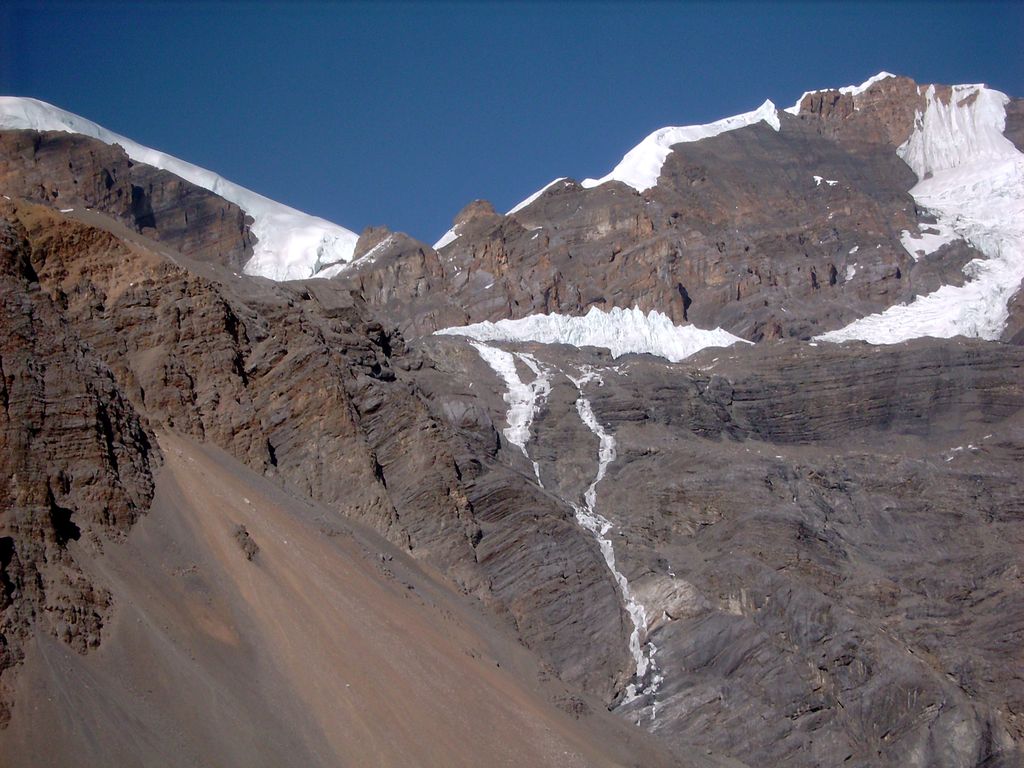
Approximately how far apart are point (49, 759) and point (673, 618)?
2678 centimetres

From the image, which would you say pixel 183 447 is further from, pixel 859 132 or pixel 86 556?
pixel 859 132

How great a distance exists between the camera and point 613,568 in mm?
49062

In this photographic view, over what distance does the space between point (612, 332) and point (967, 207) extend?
4397cm

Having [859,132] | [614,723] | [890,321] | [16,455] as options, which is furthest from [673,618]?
[859,132]

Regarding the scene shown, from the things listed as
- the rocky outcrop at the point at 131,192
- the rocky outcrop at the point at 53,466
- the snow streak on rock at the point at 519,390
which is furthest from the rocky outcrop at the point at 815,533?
the rocky outcrop at the point at 131,192

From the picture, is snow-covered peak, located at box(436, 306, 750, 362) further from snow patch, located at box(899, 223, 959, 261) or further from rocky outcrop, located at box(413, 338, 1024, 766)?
snow patch, located at box(899, 223, 959, 261)

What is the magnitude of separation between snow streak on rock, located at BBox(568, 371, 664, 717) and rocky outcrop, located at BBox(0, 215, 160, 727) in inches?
712

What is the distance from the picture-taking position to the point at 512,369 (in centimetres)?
7181

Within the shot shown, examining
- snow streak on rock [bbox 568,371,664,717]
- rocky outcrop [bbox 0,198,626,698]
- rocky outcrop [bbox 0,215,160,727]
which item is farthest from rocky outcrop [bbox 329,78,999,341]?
rocky outcrop [bbox 0,215,160,727]

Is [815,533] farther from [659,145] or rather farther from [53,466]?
[659,145]

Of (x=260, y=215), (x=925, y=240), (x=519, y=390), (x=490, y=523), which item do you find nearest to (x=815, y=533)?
(x=490, y=523)

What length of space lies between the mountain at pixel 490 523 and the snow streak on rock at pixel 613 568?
14cm

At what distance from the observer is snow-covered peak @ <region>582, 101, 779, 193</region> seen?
11350 cm

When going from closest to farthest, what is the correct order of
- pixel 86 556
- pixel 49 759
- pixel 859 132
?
pixel 49 759, pixel 86 556, pixel 859 132
